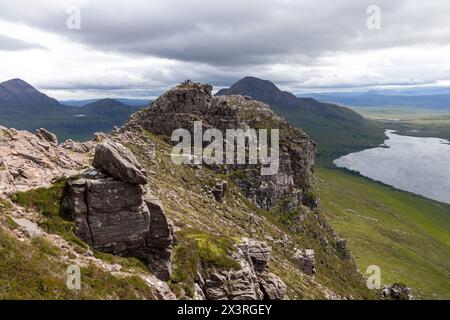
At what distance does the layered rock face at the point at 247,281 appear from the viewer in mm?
40688

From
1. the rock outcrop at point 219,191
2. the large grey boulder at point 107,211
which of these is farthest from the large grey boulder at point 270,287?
the rock outcrop at point 219,191

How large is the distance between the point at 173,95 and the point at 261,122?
64.2 m

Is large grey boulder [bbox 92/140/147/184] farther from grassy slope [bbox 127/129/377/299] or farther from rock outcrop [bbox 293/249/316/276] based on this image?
rock outcrop [bbox 293/249/316/276]

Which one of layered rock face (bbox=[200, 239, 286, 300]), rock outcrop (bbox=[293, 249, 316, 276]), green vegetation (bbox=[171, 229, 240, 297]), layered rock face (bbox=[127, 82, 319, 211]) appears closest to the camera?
green vegetation (bbox=[171, 229, 240, 297])

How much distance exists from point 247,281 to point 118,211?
16.5 m

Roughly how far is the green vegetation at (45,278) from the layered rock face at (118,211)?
4358 millimetres

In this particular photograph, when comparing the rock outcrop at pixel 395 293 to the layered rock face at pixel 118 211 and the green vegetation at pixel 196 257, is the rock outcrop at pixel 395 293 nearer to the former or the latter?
the green vegetation at pixel 196 257

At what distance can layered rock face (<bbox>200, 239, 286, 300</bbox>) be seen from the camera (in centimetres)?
4069

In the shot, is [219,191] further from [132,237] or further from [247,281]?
[132,237]

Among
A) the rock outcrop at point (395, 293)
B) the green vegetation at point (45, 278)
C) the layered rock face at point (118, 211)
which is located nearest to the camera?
the green vegetation at point (45, 278)

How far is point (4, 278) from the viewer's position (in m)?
25.7

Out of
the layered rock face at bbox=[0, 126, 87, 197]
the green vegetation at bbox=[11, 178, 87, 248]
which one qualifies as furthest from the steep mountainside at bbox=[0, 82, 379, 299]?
the layered rock face at bbox=[0, 126, 87, 197]

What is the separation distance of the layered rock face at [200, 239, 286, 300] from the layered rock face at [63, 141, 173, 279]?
6.28 metres
